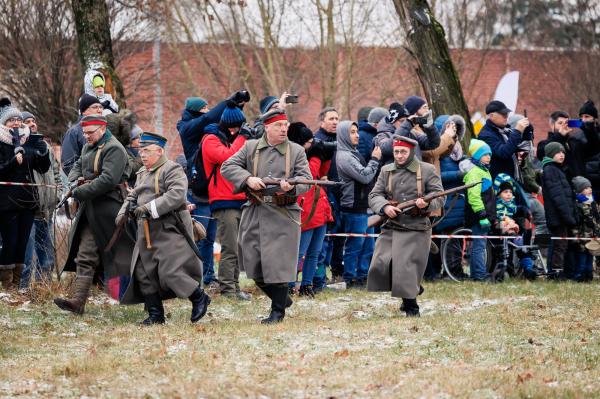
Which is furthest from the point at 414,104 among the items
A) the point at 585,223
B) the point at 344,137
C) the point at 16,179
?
the point at 16,179

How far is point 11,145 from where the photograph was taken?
1409 cm

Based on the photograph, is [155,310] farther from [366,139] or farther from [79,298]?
[366,139]

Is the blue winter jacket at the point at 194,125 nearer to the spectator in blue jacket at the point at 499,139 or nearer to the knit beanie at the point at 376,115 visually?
the knit beanie at the point at 376,115

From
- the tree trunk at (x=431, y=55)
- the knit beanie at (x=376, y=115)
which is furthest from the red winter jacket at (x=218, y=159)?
the tree trunk at (x=431, y=55)

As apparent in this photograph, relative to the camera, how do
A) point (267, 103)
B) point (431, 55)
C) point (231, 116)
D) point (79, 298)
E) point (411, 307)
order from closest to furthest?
1. point (79, 298)
2. point (411, 307)
3. point (267, 103)
4. point (231, 116)
5. point (431, 55)

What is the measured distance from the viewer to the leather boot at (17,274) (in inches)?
570

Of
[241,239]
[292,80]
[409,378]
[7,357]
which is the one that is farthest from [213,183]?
[292,80]

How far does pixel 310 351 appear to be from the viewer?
1037cm

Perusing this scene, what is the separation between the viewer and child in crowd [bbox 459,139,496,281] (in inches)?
656

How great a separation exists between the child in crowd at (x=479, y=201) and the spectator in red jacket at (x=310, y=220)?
8.15 ft

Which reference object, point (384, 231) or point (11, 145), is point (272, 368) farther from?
point (11, 145)

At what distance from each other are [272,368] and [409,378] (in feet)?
3.45

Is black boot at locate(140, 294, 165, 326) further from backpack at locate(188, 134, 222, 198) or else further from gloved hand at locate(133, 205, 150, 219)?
backpack at locate(188, 134, 222, 198)

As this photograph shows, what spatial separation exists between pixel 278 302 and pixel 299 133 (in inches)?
121
